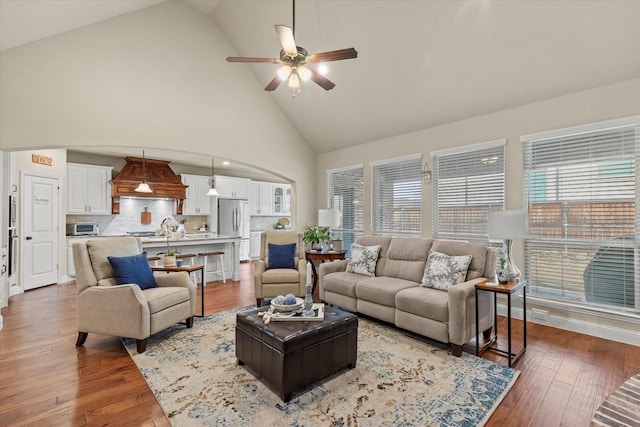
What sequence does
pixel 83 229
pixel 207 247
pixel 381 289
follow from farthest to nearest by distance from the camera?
1. pixel 83 229
2. pixel 207 247
3. pixel 381 289

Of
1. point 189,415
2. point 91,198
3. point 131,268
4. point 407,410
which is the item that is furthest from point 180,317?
point 91,198

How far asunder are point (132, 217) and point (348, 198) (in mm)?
5201

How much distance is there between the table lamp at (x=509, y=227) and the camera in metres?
2.90

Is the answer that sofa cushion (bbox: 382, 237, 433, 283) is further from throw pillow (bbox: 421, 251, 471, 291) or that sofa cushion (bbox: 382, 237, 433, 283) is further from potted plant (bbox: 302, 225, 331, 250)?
potted plant (bbox: 302, 225, 331, 250)

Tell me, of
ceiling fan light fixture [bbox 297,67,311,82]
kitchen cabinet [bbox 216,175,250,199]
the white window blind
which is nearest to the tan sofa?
the white window blind

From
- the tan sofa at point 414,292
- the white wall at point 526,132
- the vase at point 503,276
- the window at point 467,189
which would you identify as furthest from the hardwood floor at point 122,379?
the window at point 467,189

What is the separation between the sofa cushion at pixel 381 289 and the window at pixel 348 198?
2112mm

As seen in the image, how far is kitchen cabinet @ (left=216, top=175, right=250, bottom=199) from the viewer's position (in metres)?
8.34

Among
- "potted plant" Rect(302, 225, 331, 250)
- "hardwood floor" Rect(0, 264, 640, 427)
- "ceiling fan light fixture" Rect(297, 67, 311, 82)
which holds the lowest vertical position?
"hardwood floor" Rect(0, 264, 640, 427)

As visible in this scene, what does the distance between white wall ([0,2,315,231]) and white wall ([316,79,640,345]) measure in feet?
8.11

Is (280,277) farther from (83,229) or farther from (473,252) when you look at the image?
(83,229)

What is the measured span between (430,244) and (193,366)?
296cm

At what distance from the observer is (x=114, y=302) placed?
2.97 m

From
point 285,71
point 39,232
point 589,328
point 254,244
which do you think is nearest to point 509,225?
point 589,328
